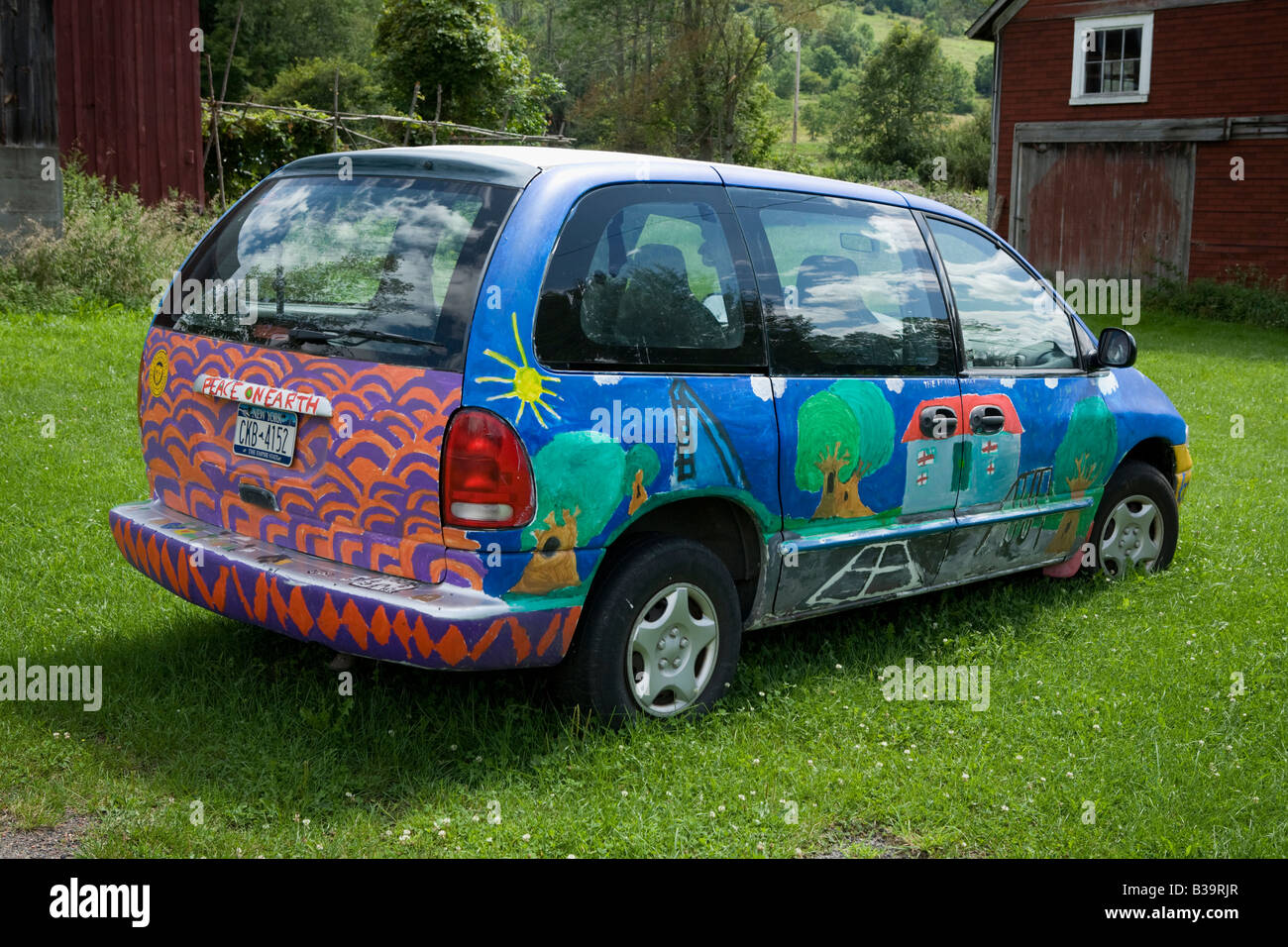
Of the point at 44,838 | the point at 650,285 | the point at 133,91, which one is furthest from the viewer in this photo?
the point at 133,91

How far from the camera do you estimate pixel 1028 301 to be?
570cm

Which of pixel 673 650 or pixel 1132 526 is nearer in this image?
pixel 673 650

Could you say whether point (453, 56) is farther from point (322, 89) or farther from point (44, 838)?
point (44, 838)

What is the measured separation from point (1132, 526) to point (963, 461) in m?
1.68

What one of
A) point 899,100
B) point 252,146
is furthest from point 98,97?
point 899,100

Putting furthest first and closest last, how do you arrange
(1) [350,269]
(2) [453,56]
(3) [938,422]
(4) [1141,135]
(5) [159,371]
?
(2) [453,56] → (4) [1141,135] → (3) [938,422] → (5) [159,371] → (1) [350,269]

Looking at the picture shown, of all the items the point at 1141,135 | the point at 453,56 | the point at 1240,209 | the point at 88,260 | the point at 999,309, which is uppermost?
the point at 453,56

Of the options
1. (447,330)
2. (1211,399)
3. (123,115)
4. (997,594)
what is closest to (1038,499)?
(997,594)

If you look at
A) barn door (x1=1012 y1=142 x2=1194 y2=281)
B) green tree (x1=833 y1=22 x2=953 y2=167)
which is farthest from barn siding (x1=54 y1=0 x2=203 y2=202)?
green tree (x1=833 y1=22 x2=953 y2=167)

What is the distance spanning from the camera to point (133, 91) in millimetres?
15727

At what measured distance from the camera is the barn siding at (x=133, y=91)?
15000 millimetres

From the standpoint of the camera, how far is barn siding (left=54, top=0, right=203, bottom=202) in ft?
49.2

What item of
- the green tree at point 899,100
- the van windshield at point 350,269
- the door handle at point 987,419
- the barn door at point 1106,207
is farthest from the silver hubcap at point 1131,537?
the green tree at point 899,100
